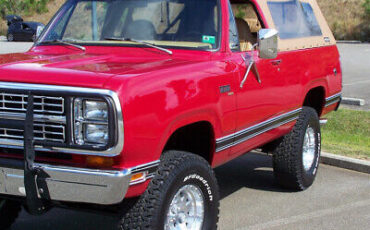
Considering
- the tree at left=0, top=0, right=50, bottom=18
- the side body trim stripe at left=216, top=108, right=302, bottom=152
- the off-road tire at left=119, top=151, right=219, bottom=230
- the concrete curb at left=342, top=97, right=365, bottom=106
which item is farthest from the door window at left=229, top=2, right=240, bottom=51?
the tree at left=0, top=0, right=50, bottom=18

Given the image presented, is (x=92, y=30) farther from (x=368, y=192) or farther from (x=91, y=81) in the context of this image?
(x=368, y=192)

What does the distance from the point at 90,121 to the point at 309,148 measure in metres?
3.69

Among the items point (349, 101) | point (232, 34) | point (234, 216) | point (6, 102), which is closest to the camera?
point (6, 102)

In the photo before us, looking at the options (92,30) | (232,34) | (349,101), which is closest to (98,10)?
(92,30)

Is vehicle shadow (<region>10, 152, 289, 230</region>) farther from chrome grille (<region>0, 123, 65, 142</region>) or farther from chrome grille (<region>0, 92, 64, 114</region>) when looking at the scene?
chrome grille (<region>0, 92, 64, 114</region>)

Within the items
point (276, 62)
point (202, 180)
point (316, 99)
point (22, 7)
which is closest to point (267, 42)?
point (276, 62)

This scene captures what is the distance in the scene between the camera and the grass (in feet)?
26.1

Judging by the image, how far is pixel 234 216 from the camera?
18.4ft

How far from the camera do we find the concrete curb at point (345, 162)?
726cm

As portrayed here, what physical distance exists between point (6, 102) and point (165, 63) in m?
1.21

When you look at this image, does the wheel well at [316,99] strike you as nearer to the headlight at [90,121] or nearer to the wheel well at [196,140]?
the wheel well at [196,140]

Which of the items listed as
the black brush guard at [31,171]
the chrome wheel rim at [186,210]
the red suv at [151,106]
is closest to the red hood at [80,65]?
the red suv at [151,106]

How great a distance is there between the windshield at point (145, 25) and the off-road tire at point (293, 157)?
1773 millimetres

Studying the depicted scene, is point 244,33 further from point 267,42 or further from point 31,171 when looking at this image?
point 31,171
